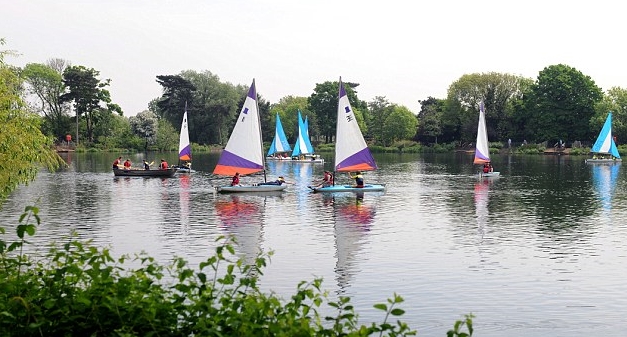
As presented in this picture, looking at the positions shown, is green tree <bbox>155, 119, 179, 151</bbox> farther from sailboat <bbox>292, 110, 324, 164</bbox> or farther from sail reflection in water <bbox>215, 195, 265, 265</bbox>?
sail reflection in water <bbox>215, 195, 265, 265</bbox>

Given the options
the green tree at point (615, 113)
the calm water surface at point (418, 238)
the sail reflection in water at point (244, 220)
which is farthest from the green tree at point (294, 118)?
the sail reflection in water at point (244, 220)

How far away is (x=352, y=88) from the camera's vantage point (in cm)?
16975

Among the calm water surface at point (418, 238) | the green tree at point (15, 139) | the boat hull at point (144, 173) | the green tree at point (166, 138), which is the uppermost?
the green tree at point (166, 138)

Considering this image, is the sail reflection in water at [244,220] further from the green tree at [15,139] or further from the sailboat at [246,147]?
the green tree at [15,139]

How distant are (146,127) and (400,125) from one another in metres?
49.6

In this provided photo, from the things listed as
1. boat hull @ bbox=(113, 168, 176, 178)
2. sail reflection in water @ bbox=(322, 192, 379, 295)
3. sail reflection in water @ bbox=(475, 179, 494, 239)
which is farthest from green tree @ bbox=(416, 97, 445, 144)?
sail reflection in water @ bbox=(322, 192, 379, 295)

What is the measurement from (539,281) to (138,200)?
27449 mm

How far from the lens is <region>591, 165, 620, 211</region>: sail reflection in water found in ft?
Result: 139

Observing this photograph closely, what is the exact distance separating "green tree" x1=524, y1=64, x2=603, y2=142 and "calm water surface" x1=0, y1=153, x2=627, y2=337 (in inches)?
2726

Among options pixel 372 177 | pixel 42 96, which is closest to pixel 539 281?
pixel 372 177

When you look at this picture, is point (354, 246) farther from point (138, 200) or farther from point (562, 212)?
point (138, 200)

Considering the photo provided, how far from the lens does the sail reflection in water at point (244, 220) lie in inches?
1027

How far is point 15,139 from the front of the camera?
23.5m

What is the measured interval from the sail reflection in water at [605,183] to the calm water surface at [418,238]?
25 centimetres
